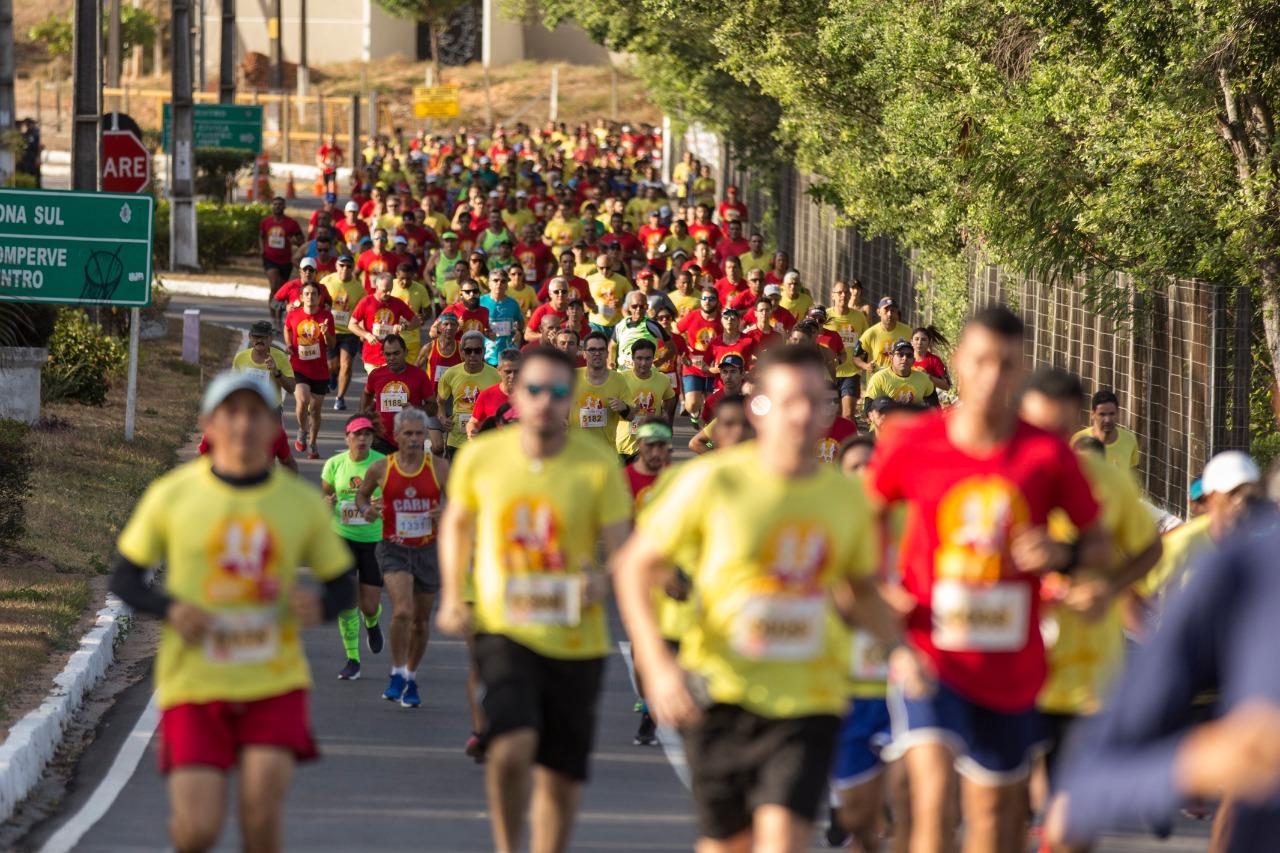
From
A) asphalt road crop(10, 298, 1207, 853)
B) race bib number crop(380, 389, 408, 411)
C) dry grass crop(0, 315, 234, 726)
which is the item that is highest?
race bib number crop(380, 389, 408, 411)

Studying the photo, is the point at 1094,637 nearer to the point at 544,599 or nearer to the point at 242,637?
the point at 544,599

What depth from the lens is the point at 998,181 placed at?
60.8 ft

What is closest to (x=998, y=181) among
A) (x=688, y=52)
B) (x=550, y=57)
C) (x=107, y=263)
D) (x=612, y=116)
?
(x=107, y=263)

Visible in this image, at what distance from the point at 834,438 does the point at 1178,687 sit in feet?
35.8

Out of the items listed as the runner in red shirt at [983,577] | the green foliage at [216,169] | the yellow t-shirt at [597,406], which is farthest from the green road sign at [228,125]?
the runner in red shirt at [983,577]

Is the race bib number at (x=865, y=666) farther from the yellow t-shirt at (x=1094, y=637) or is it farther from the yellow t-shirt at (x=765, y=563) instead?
the yellow t-shirt at (x=765, y=563)

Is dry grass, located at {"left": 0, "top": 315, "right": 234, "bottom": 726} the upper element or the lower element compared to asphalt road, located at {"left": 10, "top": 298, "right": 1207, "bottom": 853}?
upper

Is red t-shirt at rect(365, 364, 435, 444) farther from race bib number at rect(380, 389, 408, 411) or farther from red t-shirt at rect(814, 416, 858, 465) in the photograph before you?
red t-shirt at rect(814, 416, 858, 465)

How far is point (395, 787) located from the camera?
34.1 feet

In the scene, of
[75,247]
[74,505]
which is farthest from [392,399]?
[75,247]

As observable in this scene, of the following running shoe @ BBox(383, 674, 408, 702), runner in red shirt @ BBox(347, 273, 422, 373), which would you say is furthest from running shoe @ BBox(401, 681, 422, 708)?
runner in red shirt @ BBox(347, 273, 422, 373)

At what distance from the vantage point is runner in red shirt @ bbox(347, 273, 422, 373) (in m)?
22.0

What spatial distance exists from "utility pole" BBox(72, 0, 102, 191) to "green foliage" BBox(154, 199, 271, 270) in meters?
15.4

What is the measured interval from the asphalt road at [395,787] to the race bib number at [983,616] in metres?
2.98
